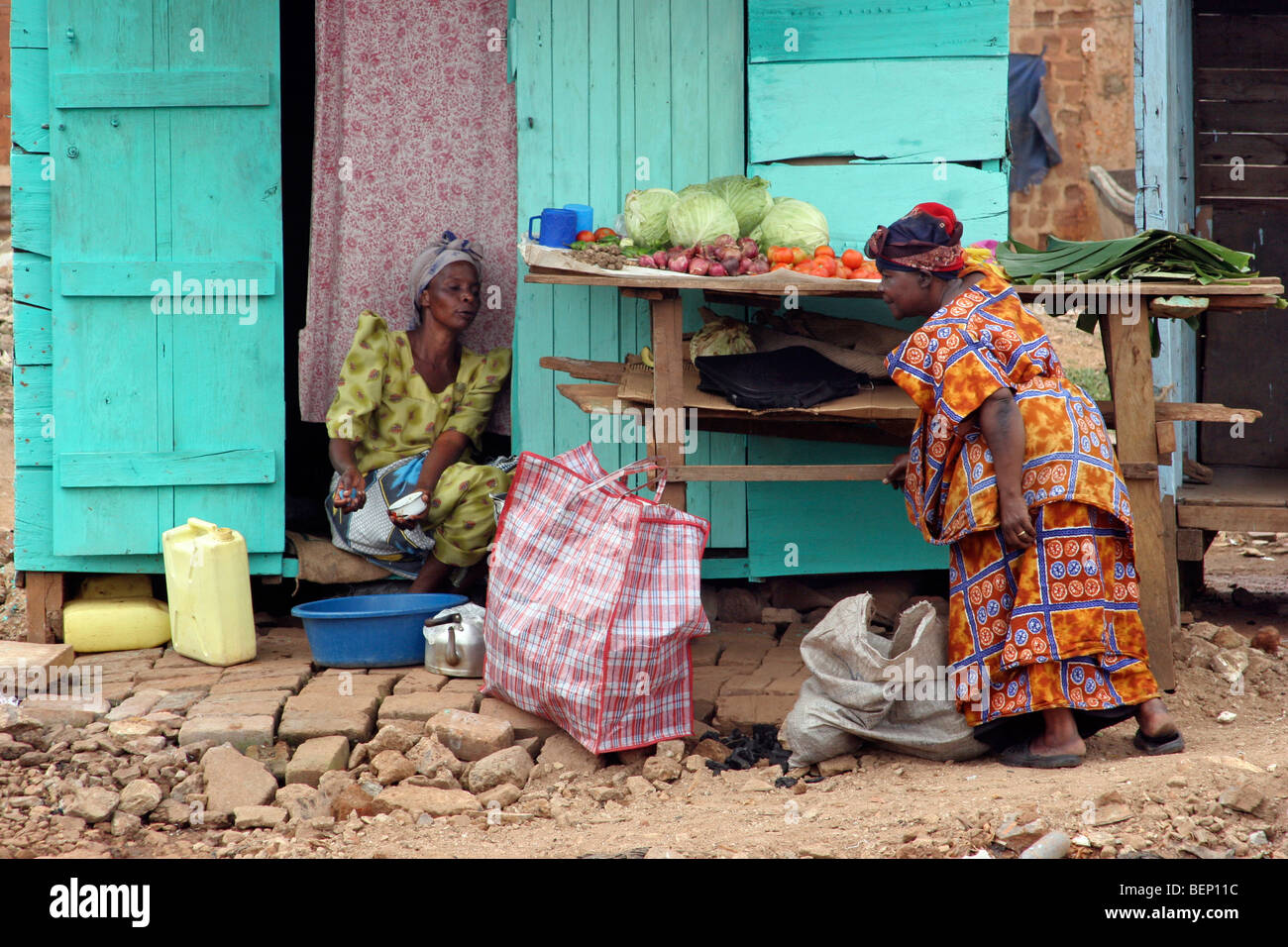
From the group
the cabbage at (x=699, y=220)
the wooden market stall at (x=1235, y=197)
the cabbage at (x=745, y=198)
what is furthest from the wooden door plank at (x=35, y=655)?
the wooden market stall at (x=1235, y=197)

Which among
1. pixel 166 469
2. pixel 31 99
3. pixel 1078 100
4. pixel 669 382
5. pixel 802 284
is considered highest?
pixel 1078 100

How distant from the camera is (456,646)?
14.6 feet

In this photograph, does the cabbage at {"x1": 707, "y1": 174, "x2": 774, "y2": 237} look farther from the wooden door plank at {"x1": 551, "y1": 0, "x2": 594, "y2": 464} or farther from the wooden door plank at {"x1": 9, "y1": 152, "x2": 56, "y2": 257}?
the wooden door plank at {"x1": 9, "y1": 152, "x2": 56, "y2": 257}

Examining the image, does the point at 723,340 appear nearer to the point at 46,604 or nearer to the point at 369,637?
the point at 369,637

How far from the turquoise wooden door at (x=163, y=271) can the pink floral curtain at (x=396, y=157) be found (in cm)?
32

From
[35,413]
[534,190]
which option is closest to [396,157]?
[534,190]

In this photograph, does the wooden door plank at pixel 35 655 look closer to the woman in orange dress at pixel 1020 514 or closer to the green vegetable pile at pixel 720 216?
the green vegetable pile at pixel 720 216

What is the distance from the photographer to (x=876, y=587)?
5242mm

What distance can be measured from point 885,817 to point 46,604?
3535 millimetres

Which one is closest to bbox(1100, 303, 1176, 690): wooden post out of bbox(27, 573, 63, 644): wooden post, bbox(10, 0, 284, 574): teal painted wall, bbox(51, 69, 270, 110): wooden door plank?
bbox(10, 0, 284, 574): teal painted wall

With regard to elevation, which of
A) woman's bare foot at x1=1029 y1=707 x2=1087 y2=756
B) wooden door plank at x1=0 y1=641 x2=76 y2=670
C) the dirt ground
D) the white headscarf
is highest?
the white headscarf

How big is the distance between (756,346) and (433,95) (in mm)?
1773

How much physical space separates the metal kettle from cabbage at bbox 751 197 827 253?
1727 millimetres

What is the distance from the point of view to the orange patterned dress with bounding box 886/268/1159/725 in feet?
11.4
